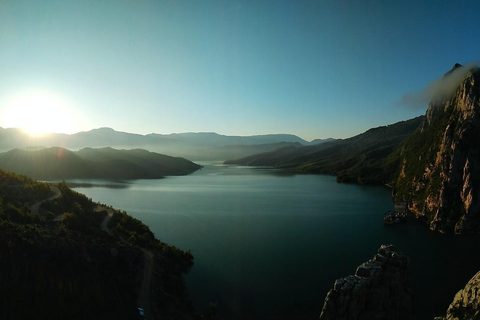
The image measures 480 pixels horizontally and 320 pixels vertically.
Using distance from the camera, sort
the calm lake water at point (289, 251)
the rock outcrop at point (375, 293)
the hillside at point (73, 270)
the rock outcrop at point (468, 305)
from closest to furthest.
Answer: the rock outcrop at point (468, 305) < the hillside at point (73, 270) < the rock outcrop at point (375, 293) < the calm lake water at point (289, 251)

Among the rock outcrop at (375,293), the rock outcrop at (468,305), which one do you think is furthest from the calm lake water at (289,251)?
the rock outcrop at (468,305)

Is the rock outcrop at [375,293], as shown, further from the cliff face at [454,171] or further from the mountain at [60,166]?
the mountain at [60,166]

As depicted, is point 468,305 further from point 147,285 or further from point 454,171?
point 454,171

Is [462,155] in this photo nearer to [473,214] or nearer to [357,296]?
[473,214]

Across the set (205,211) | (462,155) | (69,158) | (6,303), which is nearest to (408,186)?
(462,155)

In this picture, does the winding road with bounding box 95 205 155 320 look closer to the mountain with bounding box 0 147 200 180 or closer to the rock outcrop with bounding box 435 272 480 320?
the rock outcrop with bounding box 435 272 480 320

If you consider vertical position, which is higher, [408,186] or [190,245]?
[408,186]
